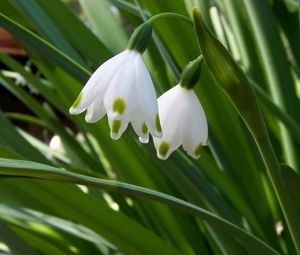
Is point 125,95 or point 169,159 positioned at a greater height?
point 125,95

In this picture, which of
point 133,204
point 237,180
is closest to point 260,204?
point 237,180

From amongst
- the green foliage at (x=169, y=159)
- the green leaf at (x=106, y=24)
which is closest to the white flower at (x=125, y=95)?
the green foliage at (x=169, y=159)

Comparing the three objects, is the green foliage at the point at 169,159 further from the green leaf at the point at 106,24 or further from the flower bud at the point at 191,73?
the flower bud at the point at 191,73

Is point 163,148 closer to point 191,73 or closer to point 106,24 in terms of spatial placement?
point 191,73

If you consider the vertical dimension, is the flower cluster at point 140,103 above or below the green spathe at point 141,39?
below

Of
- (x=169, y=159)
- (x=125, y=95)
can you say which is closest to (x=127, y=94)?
A: (x=125, y=95)

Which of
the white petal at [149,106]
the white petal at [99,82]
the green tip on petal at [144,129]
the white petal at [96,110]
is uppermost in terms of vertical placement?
the white petal at [99,82]

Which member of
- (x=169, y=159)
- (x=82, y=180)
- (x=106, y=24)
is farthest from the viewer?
(x=106, y=24)

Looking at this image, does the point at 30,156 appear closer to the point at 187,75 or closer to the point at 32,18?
the point at 32,18
